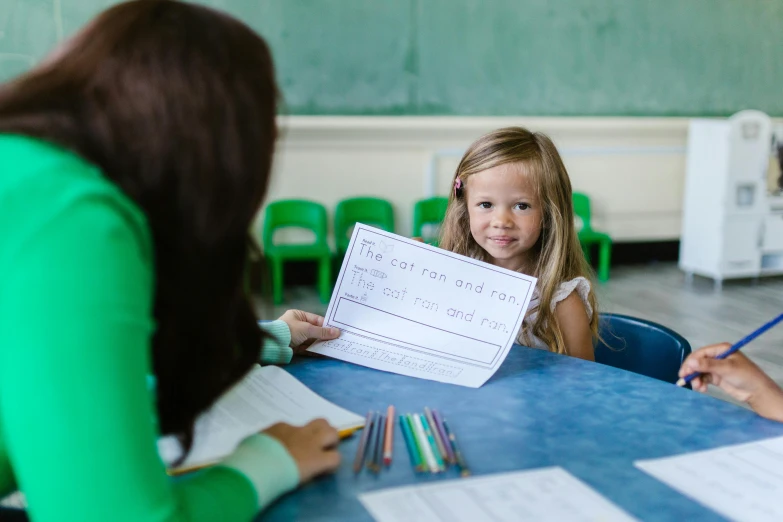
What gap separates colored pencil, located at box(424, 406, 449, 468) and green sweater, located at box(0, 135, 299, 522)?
361mm

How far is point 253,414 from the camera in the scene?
98 cm

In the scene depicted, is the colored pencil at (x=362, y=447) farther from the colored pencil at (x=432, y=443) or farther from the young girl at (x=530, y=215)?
the young girl at (x=530, y=215)

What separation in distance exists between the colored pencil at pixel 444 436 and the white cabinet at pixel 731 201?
4185mm

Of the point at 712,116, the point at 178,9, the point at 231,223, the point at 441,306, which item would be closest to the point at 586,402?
the point at 441,306

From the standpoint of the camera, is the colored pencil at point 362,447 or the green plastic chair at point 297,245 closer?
the colored pencil at point 362,447

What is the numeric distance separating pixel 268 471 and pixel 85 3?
12.4 ft

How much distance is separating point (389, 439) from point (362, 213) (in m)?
3.45

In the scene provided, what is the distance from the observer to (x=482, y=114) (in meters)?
4.61

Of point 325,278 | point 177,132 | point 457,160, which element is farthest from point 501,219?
point 457,160

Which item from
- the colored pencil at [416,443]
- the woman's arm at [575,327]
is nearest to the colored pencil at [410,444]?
the colored pencil at [416,443]

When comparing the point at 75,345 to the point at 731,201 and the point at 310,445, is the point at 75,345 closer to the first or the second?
the point at 310,445

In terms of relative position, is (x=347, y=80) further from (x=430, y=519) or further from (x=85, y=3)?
(x=430, y=519)

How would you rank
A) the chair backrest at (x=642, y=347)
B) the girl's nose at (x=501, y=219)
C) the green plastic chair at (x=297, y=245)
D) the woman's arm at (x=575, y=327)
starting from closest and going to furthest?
the chair backrest at (x=642, y=347) < the woman's arm at (x=575, y=327) < the girl's nose at (x=501, y=219) < the green plastic chair at (x=297, y=245)

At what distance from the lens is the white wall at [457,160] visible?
4242mm
